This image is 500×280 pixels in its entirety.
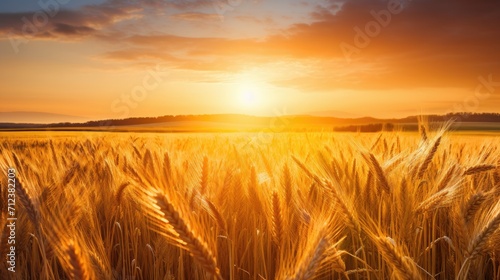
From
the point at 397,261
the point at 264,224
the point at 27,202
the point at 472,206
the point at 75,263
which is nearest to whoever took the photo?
the point at 75,263

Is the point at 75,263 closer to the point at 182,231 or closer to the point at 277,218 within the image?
the point at 182,231

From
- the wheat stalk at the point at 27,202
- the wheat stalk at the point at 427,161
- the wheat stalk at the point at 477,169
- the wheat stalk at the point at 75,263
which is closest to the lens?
the wheat stalk at the point at 75,263

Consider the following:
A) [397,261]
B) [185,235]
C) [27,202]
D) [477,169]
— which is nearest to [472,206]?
[477,169]

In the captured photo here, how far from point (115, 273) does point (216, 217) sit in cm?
59

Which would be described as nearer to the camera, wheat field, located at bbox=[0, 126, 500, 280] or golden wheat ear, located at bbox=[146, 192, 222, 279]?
golden wheat ear, located at bbox=[146, 192, 222, 279]

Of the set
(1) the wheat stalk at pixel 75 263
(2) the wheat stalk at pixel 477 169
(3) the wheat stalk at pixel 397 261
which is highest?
(2) the wheat stalk at pixel 477 169

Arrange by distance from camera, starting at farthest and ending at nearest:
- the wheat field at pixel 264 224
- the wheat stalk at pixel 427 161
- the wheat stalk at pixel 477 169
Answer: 1. the wheat stalk at pixel 427 161
2. the wheat stalk at pixel 477 169
3. the wheat field at pixel 264 224

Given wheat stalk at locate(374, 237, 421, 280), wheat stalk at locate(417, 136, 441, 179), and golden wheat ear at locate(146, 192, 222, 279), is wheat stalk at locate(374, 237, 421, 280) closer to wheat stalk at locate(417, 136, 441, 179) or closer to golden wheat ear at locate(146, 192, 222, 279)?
golden wheat ear at locate(146, 192, 222, 279)

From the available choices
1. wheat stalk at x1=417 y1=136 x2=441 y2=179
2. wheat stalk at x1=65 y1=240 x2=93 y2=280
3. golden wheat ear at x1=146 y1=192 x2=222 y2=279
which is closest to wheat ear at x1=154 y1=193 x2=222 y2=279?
golden wheat ear at x1=146 y1=192 x2=222 y2=279

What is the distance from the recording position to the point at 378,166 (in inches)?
81.5

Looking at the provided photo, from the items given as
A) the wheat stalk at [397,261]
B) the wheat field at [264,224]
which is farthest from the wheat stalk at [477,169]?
the wheat stalk at [397,261]

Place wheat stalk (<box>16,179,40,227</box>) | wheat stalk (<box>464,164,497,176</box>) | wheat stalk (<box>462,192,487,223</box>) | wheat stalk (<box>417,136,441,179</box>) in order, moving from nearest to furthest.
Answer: wheat stalk (<box>16,179,40,227</box>)
wheat stalk (<box>462,192,487,223</box>)
wheat stalk (<box>464,164,497,176</box>)
wheat stalk (<box>417,136,441,179</box>)

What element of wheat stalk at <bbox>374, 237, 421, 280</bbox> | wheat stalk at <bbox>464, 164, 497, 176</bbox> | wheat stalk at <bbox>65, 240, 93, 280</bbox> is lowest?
wheat stalk at <bbox>374, 237, 421, 280</bbox>

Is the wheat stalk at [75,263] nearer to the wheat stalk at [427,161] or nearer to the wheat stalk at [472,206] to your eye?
the wheat stalk at [472,206]
